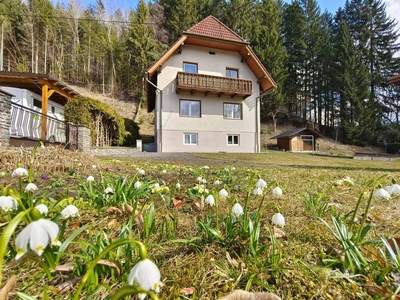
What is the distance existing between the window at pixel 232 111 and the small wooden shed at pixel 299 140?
10.5m

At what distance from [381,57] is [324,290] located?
48.1 metres

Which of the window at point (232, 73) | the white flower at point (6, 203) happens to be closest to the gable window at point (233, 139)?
the window at point (232, 73)

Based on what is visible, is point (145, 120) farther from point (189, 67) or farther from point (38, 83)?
point (38, 83)

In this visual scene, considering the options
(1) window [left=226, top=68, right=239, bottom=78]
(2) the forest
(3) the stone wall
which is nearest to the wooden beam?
(1) window [left=226, top=68, right=239, bottom=78]

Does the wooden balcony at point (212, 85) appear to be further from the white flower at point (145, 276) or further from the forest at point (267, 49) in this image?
the white flower at point (145, 276)

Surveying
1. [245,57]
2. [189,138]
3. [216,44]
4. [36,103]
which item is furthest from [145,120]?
[245,57]

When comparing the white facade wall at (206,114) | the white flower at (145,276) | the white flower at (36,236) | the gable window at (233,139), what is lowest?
the white flower at (145,276)

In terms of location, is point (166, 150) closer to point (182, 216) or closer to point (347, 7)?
point (182, 216)

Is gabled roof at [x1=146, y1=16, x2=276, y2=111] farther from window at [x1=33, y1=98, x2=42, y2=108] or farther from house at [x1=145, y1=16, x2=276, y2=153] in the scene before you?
window at [x1=33, y1=98, x2=42, y2=108]

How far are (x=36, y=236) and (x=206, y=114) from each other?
16897mm

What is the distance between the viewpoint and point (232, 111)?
705 inches

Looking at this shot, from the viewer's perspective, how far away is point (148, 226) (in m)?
1.42

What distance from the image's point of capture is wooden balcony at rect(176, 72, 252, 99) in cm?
1550

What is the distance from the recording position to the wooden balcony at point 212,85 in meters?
15.5
